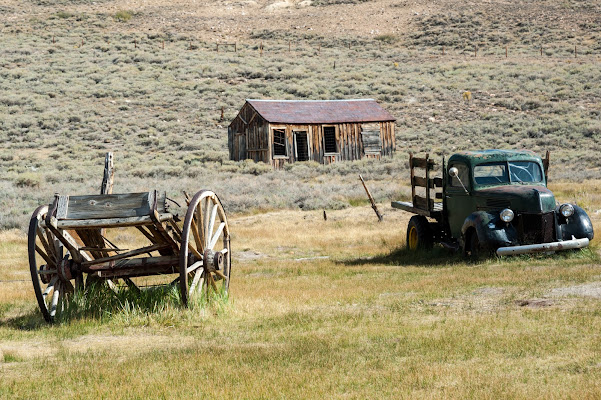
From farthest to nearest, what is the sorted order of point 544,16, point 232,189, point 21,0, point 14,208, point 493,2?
point 21,0
point 493,2
point 544,16
point 232,189
point 14,208

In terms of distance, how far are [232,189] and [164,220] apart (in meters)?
21.4

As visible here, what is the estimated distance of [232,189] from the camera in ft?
99.3

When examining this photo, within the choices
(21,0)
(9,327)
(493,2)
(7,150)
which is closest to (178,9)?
(21,0)

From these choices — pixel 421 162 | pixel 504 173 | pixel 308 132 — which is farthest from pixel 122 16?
pixel 504 173

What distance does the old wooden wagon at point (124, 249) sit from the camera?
8.65m

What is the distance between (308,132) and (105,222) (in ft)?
104

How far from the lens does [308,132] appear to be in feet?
131

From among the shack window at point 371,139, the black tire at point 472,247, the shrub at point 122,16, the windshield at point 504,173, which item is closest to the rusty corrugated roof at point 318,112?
the shack window at point 371,139

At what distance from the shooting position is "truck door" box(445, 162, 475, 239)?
14.1 meters

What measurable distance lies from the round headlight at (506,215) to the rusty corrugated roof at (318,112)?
87.4 feet

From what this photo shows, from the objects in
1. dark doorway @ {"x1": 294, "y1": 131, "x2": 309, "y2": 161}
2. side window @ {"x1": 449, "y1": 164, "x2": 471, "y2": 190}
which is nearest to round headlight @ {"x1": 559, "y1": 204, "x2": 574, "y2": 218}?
side window @ {"x1": 449, "y1": 164, "x2": 471, "y2": 190}

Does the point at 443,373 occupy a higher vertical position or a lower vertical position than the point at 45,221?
lower

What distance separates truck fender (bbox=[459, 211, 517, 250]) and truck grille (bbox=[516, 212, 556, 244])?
0.63 feet

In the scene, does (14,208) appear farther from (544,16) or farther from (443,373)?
(544,16)
